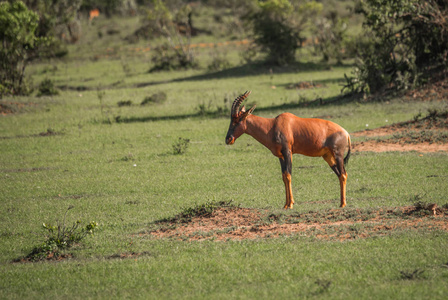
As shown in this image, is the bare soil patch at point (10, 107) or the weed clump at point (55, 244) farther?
the bare soil patch at point (10, 107)

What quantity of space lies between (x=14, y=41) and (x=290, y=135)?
19.9m

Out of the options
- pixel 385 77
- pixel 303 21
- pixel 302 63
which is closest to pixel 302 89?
pixel 385 77

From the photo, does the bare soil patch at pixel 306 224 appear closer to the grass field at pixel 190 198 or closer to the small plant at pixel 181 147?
the grass field at pixel 190 198

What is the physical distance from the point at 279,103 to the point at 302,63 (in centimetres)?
1195

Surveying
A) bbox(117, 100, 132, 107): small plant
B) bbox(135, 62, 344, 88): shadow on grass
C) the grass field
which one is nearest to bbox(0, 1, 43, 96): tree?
the grass field

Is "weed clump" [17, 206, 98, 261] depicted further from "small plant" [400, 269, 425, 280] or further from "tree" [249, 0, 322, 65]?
"tree" [249, 0, 322, 65]

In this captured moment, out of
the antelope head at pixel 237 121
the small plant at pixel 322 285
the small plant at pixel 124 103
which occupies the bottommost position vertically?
the small plant at pixel 322 285

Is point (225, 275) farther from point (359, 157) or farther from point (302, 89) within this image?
point (302, 89)

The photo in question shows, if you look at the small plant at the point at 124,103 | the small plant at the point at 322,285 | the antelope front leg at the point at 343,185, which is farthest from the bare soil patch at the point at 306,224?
the small plant at the point at 124,103

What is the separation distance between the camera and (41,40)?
2620cm

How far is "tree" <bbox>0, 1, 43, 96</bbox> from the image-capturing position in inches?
967

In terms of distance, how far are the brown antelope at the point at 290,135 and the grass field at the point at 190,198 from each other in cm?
95

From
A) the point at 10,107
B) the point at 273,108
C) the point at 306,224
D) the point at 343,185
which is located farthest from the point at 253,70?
the point at 306,224

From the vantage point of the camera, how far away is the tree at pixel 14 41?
2456 centimetres
